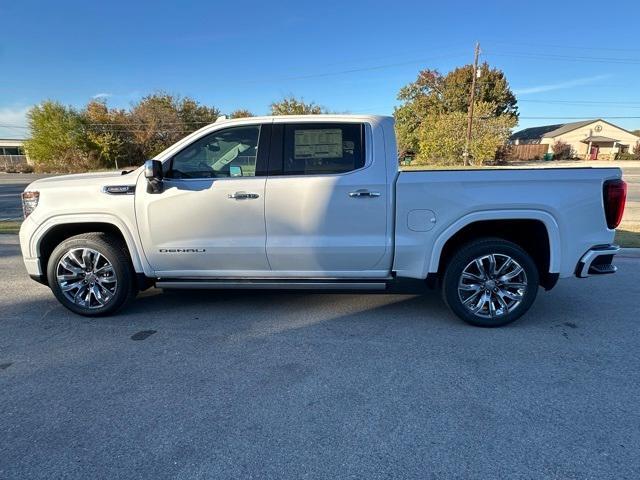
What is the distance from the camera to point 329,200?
3.65 meters

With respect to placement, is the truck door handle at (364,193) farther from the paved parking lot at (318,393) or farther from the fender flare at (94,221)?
the fender flare at (94,221)

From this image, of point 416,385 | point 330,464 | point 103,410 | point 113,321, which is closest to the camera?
point 330,464

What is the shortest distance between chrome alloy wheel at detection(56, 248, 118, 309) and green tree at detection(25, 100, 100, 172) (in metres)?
50.7

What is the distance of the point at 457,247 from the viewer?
3850 millimetres

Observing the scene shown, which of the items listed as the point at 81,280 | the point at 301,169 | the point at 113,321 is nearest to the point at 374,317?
the point at 301,169

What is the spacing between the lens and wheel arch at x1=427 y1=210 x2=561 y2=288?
11.6ft

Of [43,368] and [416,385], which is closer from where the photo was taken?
[416,385]

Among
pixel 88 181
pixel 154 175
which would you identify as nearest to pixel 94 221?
pixel 88 181

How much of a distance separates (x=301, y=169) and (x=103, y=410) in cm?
253

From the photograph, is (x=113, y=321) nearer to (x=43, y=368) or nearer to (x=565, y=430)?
(x=43, y=368)

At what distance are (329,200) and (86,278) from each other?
2688 mm

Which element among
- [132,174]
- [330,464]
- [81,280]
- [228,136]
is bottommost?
[330,464]

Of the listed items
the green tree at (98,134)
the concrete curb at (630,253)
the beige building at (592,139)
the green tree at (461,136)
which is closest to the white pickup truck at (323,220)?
the concrete curb at (630,253)

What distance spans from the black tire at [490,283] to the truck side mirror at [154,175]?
9.64 feet
